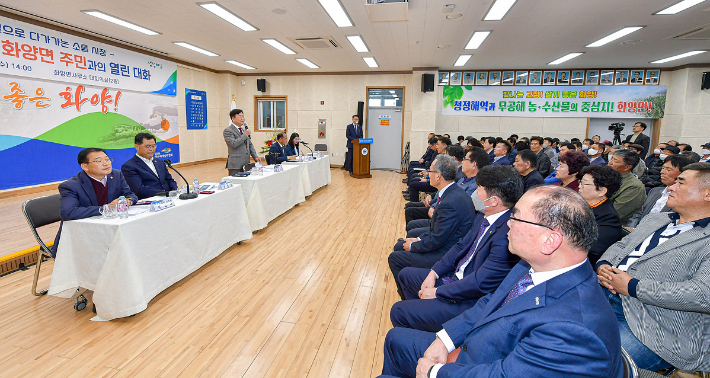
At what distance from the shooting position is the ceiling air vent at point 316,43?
723cm

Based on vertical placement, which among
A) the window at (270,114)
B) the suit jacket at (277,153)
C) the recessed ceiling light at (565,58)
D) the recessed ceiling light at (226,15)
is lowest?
the suit jacket at (277,153)

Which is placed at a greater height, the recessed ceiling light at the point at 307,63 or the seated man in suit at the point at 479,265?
the recessed ceiling light at the point at 307,63

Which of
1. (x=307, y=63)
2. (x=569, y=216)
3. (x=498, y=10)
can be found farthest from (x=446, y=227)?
(x=307, y=63)

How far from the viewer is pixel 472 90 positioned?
431 inches

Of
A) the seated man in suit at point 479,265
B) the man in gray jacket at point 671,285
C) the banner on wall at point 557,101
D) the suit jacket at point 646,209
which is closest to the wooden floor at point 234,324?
the seated man in suit at point 479,265

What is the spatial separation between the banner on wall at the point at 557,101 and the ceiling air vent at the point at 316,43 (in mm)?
4743

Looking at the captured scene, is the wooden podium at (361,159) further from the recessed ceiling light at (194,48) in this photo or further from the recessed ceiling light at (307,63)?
the recessed ceiling light at (194,48)

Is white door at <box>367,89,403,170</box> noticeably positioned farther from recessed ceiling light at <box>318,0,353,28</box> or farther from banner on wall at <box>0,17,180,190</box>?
banner on wall at <box>0,17,180,190</box>

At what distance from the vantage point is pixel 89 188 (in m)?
2.83

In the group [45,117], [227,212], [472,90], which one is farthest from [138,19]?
[472,90]

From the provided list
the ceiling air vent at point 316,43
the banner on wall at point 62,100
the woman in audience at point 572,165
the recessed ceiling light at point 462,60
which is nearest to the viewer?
the woman in audience at point 572,165

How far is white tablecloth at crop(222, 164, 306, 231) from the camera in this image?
4.53 m

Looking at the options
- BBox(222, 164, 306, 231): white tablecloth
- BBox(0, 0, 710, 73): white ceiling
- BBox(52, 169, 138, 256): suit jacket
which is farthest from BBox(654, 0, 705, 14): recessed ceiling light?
BBox(52, 169, 138, 256): suit jacket

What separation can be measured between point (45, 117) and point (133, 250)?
5951 millimetres
